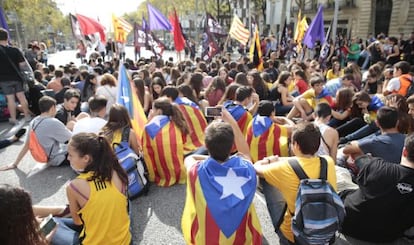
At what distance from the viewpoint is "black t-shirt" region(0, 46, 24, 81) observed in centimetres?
696

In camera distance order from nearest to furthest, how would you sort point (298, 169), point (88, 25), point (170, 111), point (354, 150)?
1. point (298, 169)
2. point (354, 150)
3. point (170, 111)
4. point (88, 25)

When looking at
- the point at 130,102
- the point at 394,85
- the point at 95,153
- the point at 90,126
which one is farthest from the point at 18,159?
the point at 394,85

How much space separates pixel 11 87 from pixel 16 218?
6.48 meters

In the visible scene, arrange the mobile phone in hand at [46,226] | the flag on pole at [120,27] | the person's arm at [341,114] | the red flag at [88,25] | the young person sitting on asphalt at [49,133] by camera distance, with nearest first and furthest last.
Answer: the mobile phone in hand at [46,226]
the young person sitting on asphalt at [49,133]
the person's arm at [341,114]
the red flag at [88,25]
the flag on pole at [120,27]

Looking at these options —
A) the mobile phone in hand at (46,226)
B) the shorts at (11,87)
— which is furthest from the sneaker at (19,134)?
the mobile phone in hand at (46,226)

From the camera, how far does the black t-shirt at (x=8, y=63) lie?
6.96 metres

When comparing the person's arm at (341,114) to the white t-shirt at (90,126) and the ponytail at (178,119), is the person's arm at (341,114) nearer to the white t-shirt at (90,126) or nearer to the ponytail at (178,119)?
the ponytail at (178,119)

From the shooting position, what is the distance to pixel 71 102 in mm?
6047

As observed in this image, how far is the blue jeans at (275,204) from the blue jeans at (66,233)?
175 centimetres

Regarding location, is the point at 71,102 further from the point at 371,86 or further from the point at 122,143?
the point at 371,86

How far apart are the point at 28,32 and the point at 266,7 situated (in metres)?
39.6

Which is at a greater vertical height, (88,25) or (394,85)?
(88,25)

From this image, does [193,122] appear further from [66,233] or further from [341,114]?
[66,233]

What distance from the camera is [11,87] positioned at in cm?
726
